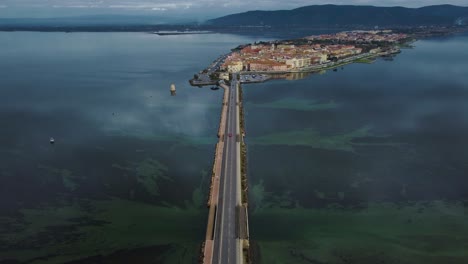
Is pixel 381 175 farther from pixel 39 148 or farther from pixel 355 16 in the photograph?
pixel 355 16

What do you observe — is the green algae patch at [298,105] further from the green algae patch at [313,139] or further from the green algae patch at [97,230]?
the green algae patch at [97,230]

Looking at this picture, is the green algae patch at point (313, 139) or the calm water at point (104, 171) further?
the green algae patch at point (313, 139)

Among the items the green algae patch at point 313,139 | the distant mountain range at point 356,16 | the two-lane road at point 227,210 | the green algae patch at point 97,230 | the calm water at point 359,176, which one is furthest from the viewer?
the distant mountain range at point 356,16

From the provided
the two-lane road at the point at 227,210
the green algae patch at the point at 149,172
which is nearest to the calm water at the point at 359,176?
the two-lane road at the point at 227,210

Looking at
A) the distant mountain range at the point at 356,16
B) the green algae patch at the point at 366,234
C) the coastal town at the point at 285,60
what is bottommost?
the green algae patch at the point at 366,234

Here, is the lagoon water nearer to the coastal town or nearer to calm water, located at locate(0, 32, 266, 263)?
calm water, located at locate(0, 32, 266, 263)

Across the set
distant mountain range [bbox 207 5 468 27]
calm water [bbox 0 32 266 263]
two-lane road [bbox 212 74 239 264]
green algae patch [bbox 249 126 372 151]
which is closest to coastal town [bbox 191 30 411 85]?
calm water [bbox 0 32 266 263]

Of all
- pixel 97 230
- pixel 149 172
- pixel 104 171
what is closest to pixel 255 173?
pixel 149 172
